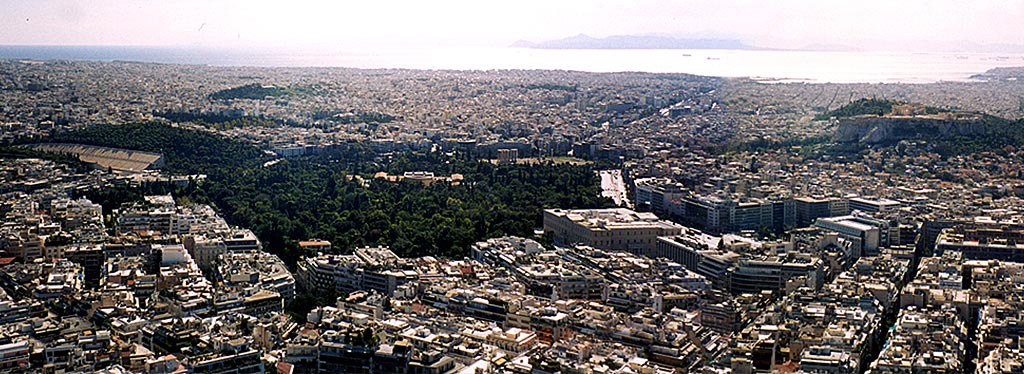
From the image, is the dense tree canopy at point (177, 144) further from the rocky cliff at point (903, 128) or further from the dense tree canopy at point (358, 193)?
the rocky cliff at point (903, 128)

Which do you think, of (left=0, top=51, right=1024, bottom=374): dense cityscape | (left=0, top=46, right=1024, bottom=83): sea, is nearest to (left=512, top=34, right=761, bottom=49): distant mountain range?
(left=0, top=46, right=1024, bottom=83): sea

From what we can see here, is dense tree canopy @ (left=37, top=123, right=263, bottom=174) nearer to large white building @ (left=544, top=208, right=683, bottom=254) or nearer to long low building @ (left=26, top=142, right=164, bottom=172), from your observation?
long low building @ (left=26, top=142, right=164, bottom=172)

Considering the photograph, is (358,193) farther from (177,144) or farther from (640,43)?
(640,43)

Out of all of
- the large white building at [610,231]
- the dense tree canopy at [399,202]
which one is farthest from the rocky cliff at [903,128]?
the large white building at [610,231]

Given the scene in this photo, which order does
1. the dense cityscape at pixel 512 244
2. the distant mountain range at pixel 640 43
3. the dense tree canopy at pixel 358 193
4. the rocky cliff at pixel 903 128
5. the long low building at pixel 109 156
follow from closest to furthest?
1. the dense cityscape at pixel 512 244
2. the dense tree canopy at pixel 358 193
3. the long low building at pixel 109 156
4. the rocky cliff at pixel 903 128
5. the distant mountain range at pixel 640 43

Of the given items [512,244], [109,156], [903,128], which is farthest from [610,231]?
[903,128]

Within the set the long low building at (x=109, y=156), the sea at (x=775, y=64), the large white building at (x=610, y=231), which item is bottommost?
the large white building at (x=610, y=231)

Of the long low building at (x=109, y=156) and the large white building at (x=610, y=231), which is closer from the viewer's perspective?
the large white building at (x=610, y=231)
